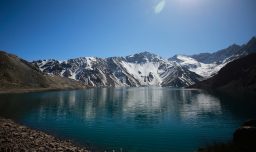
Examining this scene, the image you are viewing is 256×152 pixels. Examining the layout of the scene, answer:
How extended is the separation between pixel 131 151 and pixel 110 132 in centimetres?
1539

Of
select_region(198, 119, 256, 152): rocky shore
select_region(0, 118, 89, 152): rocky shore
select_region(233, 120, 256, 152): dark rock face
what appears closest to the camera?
select_region(198, 119, 256, 152): rocky shore

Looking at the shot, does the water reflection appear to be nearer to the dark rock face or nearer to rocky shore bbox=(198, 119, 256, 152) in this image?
the dark rock face

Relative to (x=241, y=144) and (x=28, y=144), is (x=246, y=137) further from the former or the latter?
(x=28, y=144)

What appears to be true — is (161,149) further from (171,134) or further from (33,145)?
(33,145)

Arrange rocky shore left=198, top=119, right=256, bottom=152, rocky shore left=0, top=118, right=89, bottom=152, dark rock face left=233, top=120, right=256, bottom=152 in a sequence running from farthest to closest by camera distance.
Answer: rocky shore left=0, top=118, right=89, bottom=152, dark rock face left=233, top=120, right=256, bottom=152, rocky shore left=198, top=119, right=256, bottom=152

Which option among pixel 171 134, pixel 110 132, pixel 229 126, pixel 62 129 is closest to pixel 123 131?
pixel 110 132

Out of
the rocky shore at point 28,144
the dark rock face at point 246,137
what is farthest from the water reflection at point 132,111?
the dark rock face at point 246,137

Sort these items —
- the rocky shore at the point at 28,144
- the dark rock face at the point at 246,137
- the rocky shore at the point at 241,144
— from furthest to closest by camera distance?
the rocky shore at the point at 28,144 < the dark rock face at the point at 246,137 < the rocky shore at the point at 241,144

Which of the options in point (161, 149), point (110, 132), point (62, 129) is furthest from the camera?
point (62, 129)

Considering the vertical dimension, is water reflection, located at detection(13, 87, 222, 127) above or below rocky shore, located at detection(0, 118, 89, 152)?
above

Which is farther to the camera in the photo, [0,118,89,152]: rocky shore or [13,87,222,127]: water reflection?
[13,87,222,127]: water reflection

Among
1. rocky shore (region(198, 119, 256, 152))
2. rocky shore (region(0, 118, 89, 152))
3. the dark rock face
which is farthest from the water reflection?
rocky shore (region(198, 119, 256, 152))

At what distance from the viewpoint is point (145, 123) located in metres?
65.9

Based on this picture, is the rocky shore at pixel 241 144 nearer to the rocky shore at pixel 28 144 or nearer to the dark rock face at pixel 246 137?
the dark rock face at pixel 246 137
